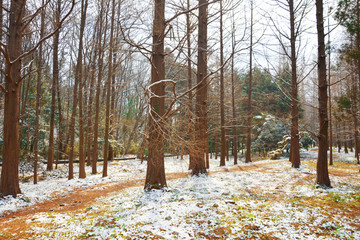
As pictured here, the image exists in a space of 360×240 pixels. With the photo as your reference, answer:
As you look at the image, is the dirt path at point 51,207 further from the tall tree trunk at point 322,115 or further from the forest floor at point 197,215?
the tall tree trunk at point 322,115

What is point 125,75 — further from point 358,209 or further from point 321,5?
point 358,209

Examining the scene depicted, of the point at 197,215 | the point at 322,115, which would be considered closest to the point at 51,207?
the point at 197,215

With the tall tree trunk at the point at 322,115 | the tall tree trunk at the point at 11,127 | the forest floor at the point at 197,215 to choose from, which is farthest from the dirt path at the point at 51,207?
the tall tree trunk at the point at 322,115

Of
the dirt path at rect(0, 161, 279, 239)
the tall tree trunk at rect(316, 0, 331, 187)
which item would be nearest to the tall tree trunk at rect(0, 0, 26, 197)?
the dirt path at rect(0, 161, 279, 239)

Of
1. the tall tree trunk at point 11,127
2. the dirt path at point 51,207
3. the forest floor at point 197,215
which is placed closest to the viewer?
the forest floor at point 197,215

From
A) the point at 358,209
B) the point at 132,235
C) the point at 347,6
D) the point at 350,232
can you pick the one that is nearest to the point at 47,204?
the point at 132,235

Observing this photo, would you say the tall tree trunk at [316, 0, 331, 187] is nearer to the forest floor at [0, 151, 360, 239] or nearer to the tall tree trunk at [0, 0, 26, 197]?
the forest floor at [0, 151, 360, 239]

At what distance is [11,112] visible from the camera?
709 centimetres

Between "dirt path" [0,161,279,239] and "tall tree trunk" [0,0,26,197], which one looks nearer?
"dirt path" [0,161,279,239]

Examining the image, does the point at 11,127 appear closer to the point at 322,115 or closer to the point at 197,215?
the point at 197,215

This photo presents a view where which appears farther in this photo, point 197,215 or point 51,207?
point 51,207

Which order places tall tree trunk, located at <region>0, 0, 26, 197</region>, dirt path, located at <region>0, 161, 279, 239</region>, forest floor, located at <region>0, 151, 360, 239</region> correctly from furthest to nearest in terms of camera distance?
1. tall tree trunk, located at <region>0, 0, 26, 197</region>
2. dirt path, located at <region>0, 161, 279, 239</region>
3. forest floor, located at <region>0, 151, 360, 239</region>

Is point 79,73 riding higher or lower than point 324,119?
higher

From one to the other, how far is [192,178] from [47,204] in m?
5.18
